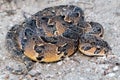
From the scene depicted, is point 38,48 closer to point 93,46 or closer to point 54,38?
point 54,38

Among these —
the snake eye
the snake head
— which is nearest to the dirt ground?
the snake head

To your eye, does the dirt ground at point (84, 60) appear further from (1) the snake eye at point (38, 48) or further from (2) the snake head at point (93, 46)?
(1) the snake eye at point (38, 48)

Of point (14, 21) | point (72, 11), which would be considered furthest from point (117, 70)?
point (14, 21)

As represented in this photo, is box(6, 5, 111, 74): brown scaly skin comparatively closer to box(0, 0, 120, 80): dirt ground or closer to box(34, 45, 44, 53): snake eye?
box(34, 45, 44, 53): snake eye

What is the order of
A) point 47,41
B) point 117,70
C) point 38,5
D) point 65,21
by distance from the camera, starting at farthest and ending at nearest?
1. point 38,5
2. point 65,21
3. point 47,41
4. point 117,70

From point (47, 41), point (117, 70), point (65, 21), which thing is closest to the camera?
point (117, 70)

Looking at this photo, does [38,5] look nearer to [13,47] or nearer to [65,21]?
[65,21]

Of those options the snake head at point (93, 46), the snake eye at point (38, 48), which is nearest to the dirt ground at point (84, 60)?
the snake head at point (93, 46)

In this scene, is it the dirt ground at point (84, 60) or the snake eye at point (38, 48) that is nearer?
the dirt ground at point (84, 60)
